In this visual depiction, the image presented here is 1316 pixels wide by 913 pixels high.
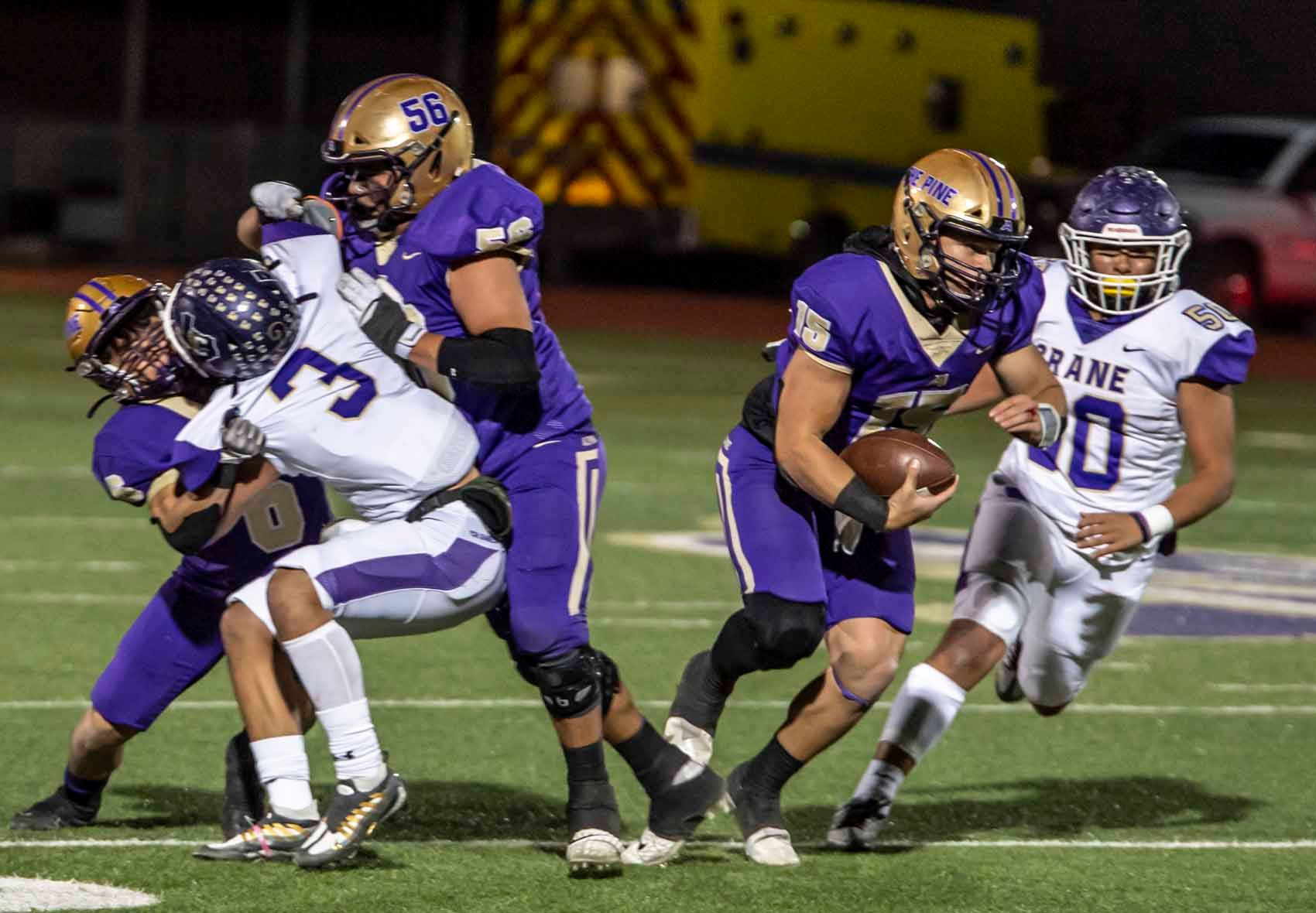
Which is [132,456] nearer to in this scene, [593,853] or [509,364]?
[509,364]

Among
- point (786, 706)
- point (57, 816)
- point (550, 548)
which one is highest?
point (550, 548)

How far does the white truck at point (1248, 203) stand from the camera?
18203 millimetres

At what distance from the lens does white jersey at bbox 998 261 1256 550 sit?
222 inches

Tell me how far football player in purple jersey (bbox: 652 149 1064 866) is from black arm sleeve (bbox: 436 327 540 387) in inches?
24.0

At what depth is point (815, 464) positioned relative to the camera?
15.6ft

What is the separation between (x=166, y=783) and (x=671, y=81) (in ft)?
53.5

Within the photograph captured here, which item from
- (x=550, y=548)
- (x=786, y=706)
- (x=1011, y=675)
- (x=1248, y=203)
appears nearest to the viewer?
(x=550, y=548)

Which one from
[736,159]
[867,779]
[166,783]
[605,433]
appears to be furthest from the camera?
[736,159]

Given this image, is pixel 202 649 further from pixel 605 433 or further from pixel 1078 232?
pixel 605 433

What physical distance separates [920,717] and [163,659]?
5.77ft

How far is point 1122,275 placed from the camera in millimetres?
5680

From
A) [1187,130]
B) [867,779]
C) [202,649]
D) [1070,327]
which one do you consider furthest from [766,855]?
[1187,130]

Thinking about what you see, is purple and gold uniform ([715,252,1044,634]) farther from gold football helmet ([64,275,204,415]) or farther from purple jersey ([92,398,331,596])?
gold football helmet ([64,275,204,415])

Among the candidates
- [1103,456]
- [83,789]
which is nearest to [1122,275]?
[1103,456]
